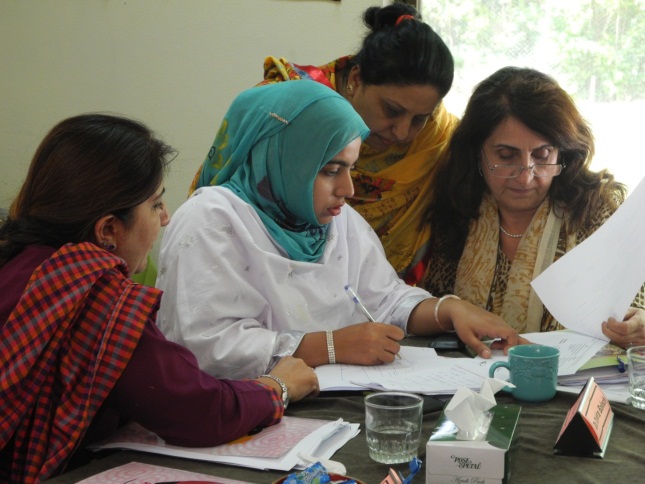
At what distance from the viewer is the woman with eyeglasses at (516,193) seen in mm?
1896

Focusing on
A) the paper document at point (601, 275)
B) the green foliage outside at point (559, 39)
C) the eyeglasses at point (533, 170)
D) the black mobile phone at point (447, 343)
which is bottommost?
the black mobile phone at point (447, 343)

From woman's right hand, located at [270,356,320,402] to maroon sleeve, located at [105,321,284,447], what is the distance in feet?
0.53

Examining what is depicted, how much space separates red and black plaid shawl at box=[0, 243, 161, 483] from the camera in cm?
98

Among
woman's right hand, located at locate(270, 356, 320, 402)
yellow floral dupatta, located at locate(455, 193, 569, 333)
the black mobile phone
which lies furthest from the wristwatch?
yellow floral dupatta, located at locate(455, 193, 569, 333)

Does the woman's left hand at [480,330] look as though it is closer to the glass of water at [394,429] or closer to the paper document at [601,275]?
the paper document at [601,275]

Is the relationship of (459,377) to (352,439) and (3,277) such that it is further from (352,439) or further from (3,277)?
(3,277)

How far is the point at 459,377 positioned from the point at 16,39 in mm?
2776

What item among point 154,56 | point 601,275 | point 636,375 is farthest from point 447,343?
point 154,56

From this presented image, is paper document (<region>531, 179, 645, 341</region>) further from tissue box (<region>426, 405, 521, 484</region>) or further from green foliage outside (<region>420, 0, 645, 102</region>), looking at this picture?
green foliage outside (<region>420, 0, 645, 102</region>)

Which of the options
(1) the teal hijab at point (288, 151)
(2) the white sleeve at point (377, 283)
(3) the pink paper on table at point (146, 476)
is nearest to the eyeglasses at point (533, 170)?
(2) the white sleeve at point (377, 283)

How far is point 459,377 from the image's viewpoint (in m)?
1.29

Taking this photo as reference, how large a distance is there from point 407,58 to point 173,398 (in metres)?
1.25

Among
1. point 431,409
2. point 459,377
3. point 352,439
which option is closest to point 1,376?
point 352,439

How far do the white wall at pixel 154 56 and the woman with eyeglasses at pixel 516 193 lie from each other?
1.19 metres
